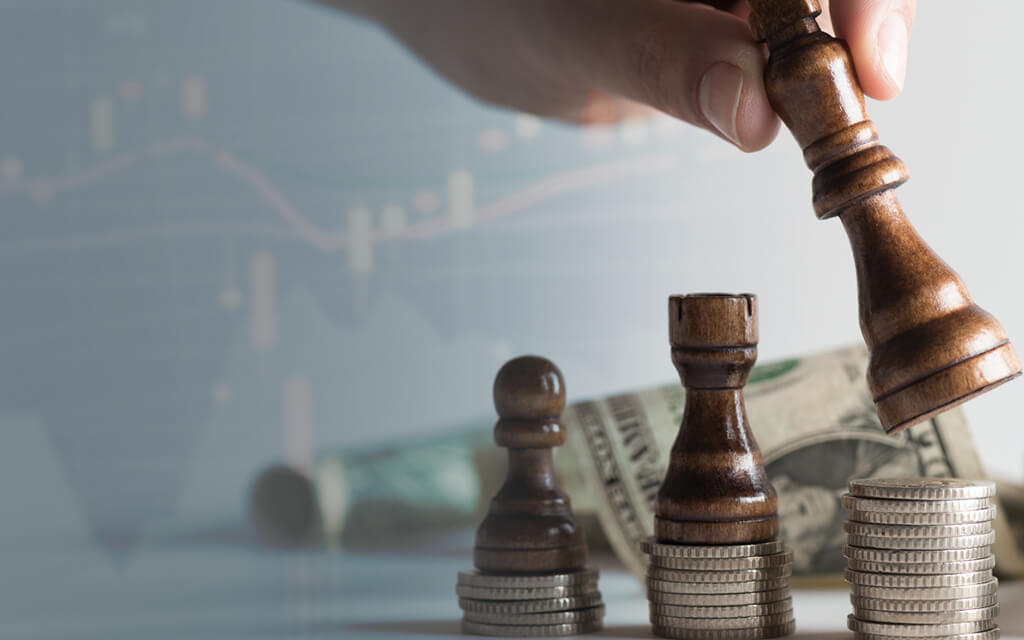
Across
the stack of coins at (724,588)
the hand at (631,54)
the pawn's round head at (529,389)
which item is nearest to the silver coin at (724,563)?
the stack of coins at (724,588)

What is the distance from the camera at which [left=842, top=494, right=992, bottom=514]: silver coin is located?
796 mm

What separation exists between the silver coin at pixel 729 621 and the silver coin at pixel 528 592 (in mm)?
68

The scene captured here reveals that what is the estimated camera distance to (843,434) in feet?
3.89

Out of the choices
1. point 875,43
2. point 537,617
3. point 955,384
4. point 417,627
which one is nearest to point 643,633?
point 537,617

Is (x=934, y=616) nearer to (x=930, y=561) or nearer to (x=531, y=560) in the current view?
(x=930, y=561)

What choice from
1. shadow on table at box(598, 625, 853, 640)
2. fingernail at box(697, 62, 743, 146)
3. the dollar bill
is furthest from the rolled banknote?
fingernail at box(697, 62, 743, 146)

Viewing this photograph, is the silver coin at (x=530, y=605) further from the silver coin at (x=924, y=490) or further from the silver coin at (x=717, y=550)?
the silver coin at (x=924, y=490)

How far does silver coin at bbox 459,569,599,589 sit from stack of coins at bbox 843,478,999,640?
195 mm

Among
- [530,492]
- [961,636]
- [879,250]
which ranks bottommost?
[961,636]

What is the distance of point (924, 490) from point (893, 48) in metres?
0.28

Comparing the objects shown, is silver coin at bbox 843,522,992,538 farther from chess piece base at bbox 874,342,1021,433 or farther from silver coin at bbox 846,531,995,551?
chess piece base at bbox 874,342,1021,433

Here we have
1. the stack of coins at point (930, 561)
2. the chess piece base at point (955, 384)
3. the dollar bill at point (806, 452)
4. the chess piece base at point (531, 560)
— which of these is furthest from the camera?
the dollar bill at point (806, 452)

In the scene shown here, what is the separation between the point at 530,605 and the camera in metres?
0.88

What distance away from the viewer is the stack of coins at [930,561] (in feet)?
2.61
